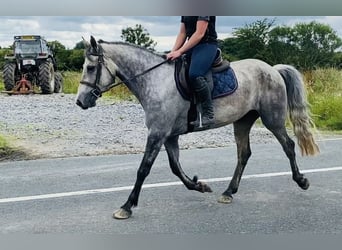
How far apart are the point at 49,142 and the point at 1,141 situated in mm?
530

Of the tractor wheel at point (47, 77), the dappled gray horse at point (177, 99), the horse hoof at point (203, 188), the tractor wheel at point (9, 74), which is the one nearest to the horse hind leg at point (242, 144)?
the dappled gray horse at point (177, 99)

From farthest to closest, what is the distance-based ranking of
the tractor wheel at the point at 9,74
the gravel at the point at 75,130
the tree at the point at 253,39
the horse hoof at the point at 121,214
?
the gravel at the point at 75,130
the tractor wheel at the point at 9,74
the tree at the point at 253,39
the horse hoof at the point at 121,214

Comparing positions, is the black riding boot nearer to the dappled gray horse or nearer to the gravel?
the dappled gray horse

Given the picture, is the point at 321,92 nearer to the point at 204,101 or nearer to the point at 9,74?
the point at 204,101

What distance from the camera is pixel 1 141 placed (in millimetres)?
5070

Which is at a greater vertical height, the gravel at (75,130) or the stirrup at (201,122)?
the stirrup at (201,122)

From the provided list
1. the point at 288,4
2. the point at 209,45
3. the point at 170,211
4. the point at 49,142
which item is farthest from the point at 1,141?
the point at 288,4

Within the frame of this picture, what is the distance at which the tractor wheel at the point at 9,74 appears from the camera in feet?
13.3

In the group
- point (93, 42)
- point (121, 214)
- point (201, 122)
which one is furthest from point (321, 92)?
point (93, 42)

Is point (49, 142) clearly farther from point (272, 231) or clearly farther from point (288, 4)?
point (288, 4)

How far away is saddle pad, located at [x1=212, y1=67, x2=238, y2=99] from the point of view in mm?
3186

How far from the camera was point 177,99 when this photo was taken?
312cm

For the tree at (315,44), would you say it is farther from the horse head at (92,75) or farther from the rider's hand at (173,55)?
the horse head at (92,75)

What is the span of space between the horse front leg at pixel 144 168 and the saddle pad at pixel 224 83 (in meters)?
0.50
